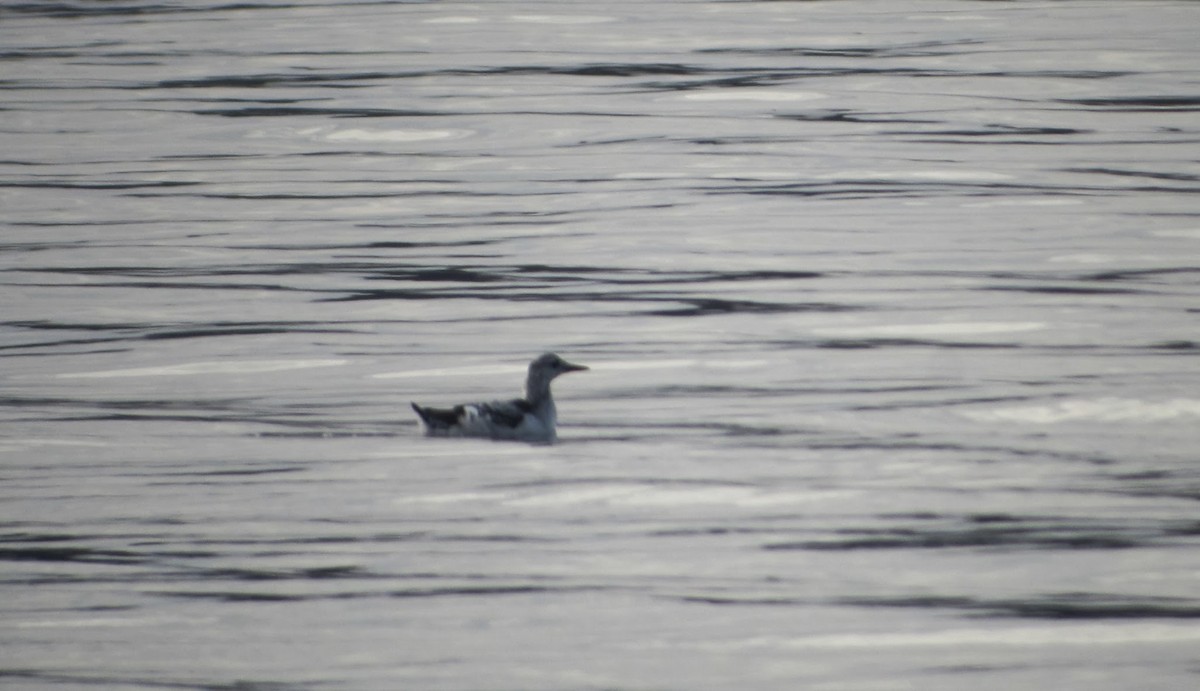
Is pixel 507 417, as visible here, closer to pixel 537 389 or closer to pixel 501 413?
pixel 501 413

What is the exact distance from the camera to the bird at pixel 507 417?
30.8 feet

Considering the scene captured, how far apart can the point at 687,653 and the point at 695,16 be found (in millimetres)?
18170

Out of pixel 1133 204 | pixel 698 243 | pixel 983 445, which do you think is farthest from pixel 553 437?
pixel 1133 204

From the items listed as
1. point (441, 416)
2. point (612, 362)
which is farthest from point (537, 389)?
point (612, 362)

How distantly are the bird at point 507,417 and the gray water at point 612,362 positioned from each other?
11 centimetres

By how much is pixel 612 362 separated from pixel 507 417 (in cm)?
168

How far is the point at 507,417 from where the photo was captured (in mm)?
9391

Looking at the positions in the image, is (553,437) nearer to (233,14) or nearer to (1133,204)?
(1133,204)

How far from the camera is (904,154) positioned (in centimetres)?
1639

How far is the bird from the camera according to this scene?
9.38 metres

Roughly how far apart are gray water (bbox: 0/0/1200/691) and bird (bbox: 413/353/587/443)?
0.11m

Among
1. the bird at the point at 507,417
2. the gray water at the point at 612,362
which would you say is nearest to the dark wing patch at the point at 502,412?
the bird at the point at 507,417

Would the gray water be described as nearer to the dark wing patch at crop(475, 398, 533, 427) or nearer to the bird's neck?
the dark wing patch at crop(475, 398, 533, 427)

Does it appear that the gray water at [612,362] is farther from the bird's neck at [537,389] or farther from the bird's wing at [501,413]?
the bird's neck at [537,389]
